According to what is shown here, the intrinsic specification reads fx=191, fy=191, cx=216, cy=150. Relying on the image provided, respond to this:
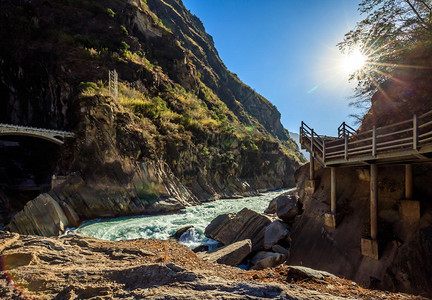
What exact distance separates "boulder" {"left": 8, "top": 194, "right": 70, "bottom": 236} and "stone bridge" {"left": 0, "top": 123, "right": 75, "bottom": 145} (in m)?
7.44

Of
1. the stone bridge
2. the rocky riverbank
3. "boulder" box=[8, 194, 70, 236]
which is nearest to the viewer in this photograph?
the rocky riverbank

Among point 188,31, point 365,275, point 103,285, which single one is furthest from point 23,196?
point 188,31

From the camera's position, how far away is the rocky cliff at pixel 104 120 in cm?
1905

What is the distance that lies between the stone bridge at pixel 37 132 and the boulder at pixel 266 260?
20.8m

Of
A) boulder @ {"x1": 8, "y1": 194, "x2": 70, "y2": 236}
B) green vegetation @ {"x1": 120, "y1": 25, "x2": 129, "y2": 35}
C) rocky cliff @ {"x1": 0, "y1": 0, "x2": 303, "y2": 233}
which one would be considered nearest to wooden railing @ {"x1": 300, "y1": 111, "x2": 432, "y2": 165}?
rocky cliff @ {"x1": 0, "y1": 0, "x2": 303, "y2": 233}

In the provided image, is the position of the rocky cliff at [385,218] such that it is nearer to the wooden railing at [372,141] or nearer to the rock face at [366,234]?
the rock face at [366,234]

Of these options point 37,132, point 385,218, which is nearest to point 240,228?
point 385,218

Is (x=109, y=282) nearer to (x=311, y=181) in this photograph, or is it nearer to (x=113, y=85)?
(x=311, y=181)

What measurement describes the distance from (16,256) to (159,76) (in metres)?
43.1

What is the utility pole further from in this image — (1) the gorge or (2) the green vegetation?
(2) the green vegetation

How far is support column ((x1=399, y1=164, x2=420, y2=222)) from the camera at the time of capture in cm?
657

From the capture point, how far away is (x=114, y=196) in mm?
18875

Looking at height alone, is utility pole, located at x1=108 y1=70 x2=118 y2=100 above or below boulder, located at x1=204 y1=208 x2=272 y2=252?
above

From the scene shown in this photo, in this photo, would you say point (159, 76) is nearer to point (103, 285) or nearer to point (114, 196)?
point (114, 196)
